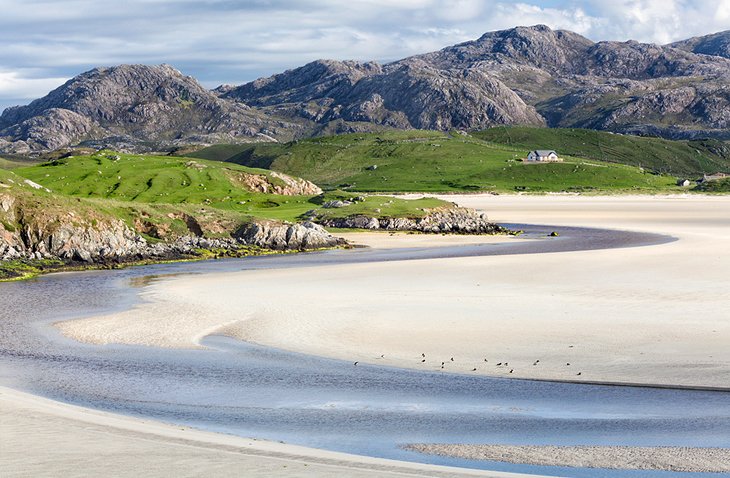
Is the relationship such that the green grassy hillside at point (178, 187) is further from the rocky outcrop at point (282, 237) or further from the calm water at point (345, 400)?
the calm water at point (345, 400)

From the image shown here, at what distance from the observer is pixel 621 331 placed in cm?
3750

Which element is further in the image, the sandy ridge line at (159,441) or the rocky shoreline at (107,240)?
the rocky shoreline at (107,240)

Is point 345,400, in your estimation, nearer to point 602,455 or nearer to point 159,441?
point 159,441

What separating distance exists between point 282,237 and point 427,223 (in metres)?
31.0

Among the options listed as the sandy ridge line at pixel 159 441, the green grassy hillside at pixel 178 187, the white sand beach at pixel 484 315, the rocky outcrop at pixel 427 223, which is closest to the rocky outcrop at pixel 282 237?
the green grassy hillside at pixel 178 187

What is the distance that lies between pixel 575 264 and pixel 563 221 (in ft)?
237

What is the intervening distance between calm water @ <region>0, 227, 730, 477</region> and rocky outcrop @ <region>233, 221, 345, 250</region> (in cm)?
5124

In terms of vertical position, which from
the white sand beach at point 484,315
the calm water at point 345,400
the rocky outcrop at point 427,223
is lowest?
the calm water at point 345,400

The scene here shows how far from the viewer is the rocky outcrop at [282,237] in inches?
3644

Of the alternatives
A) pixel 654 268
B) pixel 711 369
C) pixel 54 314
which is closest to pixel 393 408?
pixel 711 369

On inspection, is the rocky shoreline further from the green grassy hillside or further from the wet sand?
the wet sand

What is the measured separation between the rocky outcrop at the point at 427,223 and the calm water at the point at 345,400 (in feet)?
255

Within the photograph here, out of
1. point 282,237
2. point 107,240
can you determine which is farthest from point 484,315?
point 282,237

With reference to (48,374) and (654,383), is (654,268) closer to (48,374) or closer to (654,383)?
(654,383)
